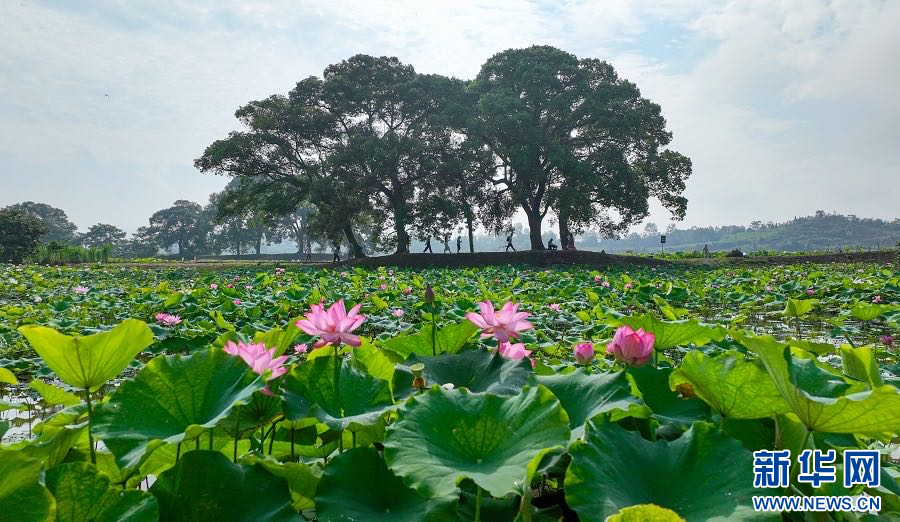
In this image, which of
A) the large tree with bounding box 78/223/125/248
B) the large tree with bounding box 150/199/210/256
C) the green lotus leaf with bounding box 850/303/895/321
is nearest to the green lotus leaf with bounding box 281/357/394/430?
the green lotus leaf with bounding box 850/303/895/321

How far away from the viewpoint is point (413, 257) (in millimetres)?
19250

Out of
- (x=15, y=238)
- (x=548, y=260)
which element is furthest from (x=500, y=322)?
(x=15, y=238)

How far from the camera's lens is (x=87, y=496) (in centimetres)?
69

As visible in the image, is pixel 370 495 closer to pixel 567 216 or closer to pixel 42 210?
pixel 567 216

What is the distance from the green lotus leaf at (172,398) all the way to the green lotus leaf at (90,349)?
7 centimetres

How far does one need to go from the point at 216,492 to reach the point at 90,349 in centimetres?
36

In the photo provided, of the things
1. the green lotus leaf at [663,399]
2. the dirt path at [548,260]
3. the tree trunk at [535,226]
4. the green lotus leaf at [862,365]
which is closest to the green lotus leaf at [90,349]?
the green lotus leaf at [663,399]

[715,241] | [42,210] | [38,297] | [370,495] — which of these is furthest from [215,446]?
[715,241]

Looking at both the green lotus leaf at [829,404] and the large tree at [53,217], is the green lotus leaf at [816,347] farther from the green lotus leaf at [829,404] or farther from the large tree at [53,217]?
the large tree at [53,217]

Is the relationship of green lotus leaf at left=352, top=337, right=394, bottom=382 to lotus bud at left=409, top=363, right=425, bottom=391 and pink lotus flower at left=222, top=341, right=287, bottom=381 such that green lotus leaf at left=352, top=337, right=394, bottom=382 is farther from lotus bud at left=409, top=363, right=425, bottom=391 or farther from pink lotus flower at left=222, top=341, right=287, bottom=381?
pink lotus flower at left=222, top=341, right=287, bottom=381

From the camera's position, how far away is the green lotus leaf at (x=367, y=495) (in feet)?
2.46

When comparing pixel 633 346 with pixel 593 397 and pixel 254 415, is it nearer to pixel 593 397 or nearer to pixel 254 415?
pixel 593 397

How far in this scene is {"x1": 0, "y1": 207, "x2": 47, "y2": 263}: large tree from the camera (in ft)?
80.1

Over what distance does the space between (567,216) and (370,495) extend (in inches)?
767
